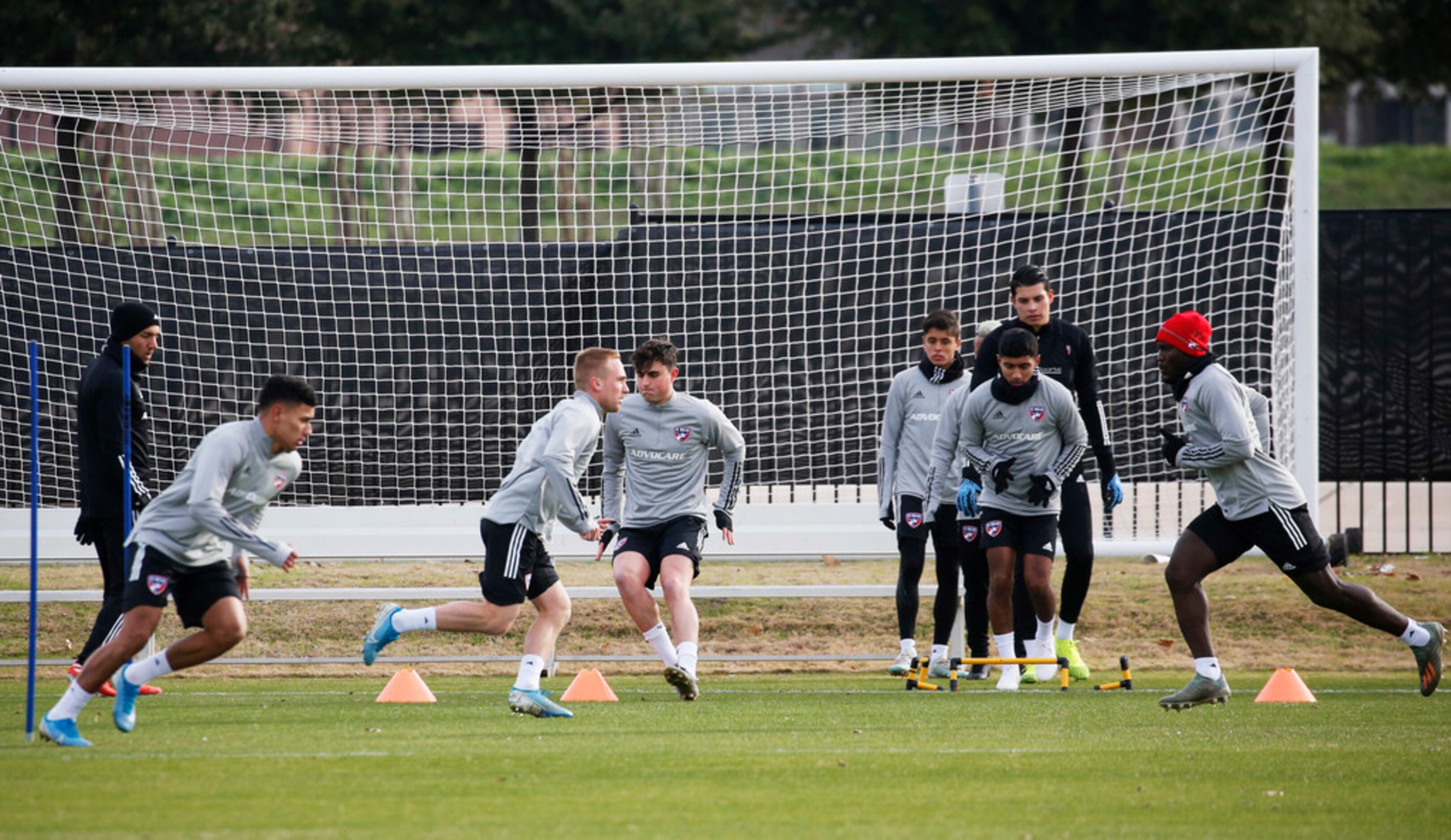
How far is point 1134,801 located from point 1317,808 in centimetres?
62

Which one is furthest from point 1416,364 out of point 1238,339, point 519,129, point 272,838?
point 272,838

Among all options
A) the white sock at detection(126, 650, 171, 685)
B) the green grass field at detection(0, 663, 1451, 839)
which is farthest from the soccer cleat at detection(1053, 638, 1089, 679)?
the white sock at detection(126, 650, 171, 685)

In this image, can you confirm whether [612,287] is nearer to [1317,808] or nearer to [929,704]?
[929,704]

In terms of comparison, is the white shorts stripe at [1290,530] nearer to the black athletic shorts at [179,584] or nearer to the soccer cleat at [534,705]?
the soccer cleat at [534,705]

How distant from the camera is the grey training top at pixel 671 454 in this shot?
9.16 metres

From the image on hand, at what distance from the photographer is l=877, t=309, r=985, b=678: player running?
9953 millimetres

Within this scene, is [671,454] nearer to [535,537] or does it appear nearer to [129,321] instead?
[535,537]

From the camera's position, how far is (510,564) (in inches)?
326

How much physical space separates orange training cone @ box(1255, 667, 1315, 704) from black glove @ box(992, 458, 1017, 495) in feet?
5.75

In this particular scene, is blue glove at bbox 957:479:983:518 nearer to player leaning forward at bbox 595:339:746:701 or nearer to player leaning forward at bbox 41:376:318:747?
player leaning forward at bbox 595:339:746:701

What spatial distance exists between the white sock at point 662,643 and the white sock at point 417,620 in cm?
120

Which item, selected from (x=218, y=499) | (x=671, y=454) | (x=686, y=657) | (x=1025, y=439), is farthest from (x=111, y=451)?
(x=1025, y=439)

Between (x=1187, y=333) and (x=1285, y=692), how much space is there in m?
2.15

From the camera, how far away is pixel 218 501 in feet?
22.5
